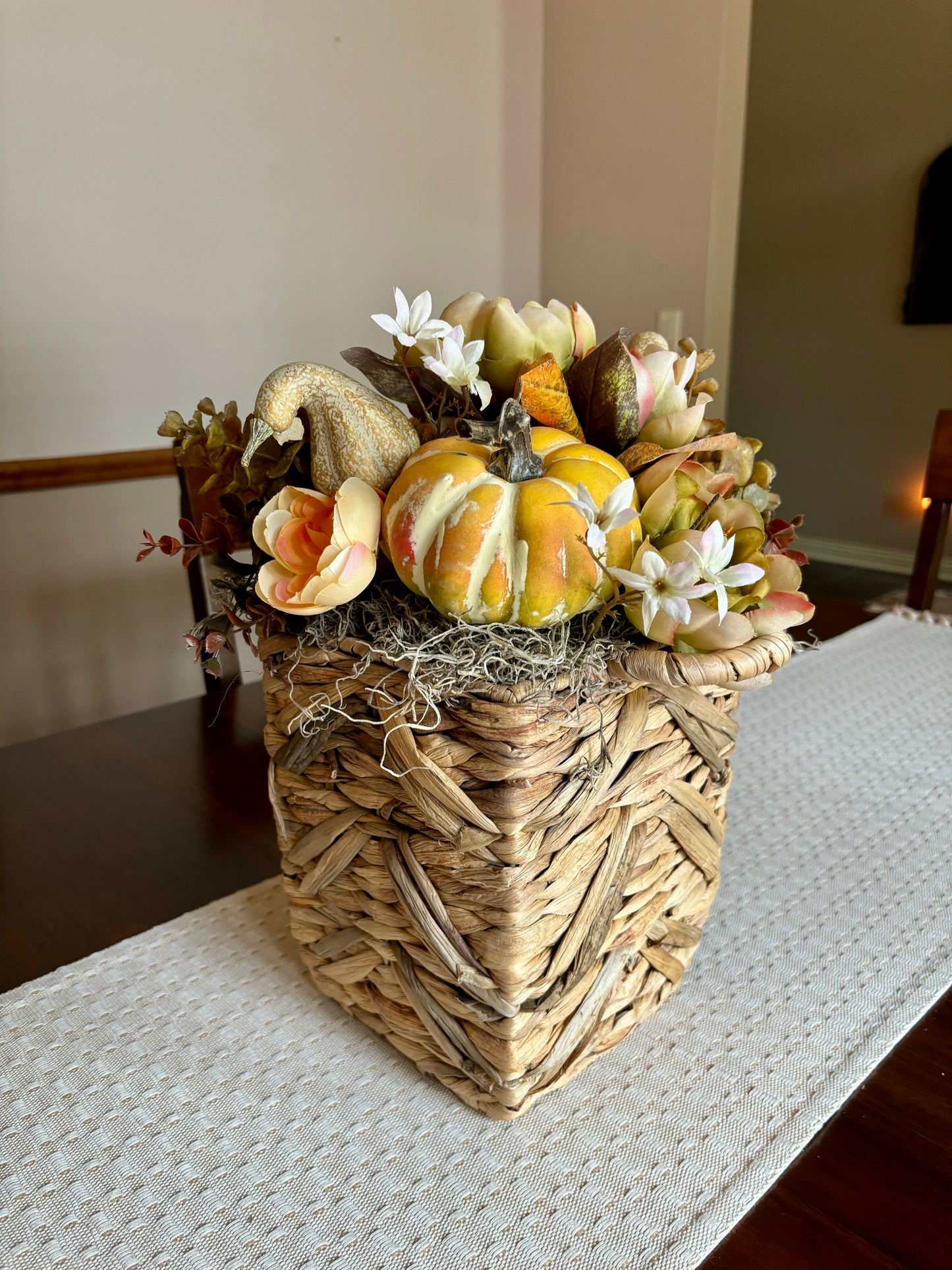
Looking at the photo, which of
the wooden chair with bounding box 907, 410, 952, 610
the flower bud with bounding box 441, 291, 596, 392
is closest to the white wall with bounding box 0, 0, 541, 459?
the wooden chair with bounding box 907, 410, 952, 610

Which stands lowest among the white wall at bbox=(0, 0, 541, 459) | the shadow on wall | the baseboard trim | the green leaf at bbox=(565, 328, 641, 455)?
the baseboard trim

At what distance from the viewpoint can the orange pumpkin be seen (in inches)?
14.0

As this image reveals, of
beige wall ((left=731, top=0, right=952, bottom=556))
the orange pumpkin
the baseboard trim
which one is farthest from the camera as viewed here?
the baseboard trim

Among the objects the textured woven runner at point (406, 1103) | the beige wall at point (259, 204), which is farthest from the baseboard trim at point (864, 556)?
the textured woven runner at point (406, 1103)

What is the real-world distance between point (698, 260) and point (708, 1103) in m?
1.97

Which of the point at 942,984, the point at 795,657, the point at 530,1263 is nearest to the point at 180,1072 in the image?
the point at 530,1263

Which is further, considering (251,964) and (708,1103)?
(251,964)

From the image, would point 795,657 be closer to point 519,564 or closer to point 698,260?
point 519,564

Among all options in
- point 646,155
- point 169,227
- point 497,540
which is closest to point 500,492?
point 497,540

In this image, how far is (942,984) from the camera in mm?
501

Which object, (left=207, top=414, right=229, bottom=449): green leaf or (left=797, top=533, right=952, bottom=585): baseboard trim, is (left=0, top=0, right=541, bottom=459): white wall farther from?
(left=797, top=533, right=952, bottom=585): baseboard trim

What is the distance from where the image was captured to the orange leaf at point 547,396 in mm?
405

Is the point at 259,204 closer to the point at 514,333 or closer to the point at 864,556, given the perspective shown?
the point at 514,333

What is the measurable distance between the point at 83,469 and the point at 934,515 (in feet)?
4.89
